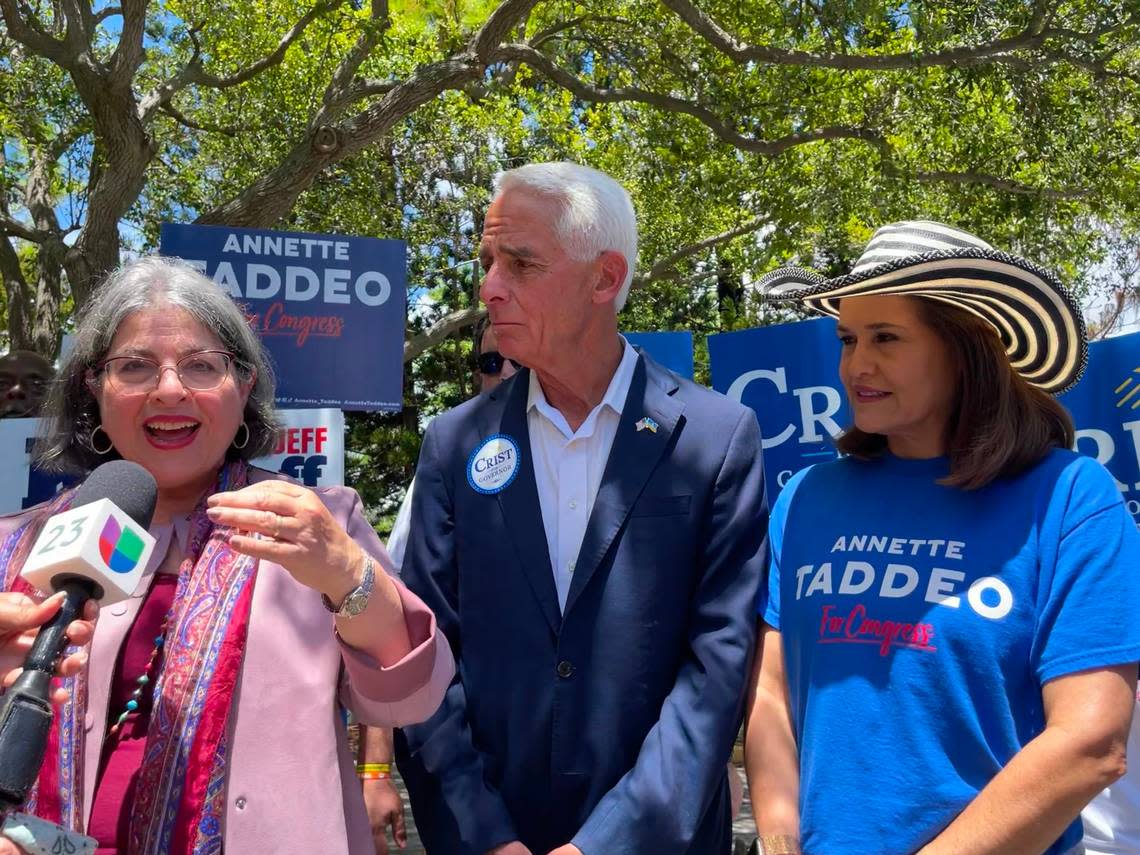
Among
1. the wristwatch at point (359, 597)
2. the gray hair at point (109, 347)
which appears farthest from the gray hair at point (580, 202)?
the wristwatch at point (359, 597)

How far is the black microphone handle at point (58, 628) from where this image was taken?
1422 mm

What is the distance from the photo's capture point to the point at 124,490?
71.7 inches

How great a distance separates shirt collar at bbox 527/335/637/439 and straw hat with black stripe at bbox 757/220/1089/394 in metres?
0.51

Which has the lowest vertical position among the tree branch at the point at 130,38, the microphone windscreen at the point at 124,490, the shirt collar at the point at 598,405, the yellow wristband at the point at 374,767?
the yellow wristband at the point at 374,767

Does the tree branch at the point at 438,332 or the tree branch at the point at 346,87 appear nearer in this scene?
the tree branch at the point at 346,87

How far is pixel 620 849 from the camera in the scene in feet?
7.47

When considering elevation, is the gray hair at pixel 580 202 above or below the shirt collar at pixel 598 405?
above

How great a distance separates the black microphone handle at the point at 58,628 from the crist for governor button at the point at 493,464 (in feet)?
3.96

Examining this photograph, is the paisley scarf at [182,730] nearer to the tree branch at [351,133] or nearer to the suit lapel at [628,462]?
the suit lapel at [628,462]

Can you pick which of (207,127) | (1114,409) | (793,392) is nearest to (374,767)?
(793,392)

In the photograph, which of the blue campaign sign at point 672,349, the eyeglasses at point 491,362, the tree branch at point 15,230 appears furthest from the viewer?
the tree branch at point 15,230

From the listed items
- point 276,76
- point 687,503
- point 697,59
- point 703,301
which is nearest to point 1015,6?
point 697,59

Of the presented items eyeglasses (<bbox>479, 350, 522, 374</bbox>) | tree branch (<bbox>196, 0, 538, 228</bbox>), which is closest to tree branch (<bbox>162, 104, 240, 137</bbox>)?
tree branch (<bbox>196, 0, 538, 228</bbox>)

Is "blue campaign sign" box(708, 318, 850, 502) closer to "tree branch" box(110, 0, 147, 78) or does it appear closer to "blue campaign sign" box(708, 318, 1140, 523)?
→ "blue campaign sign" box(708, 318, 1140, 523)
